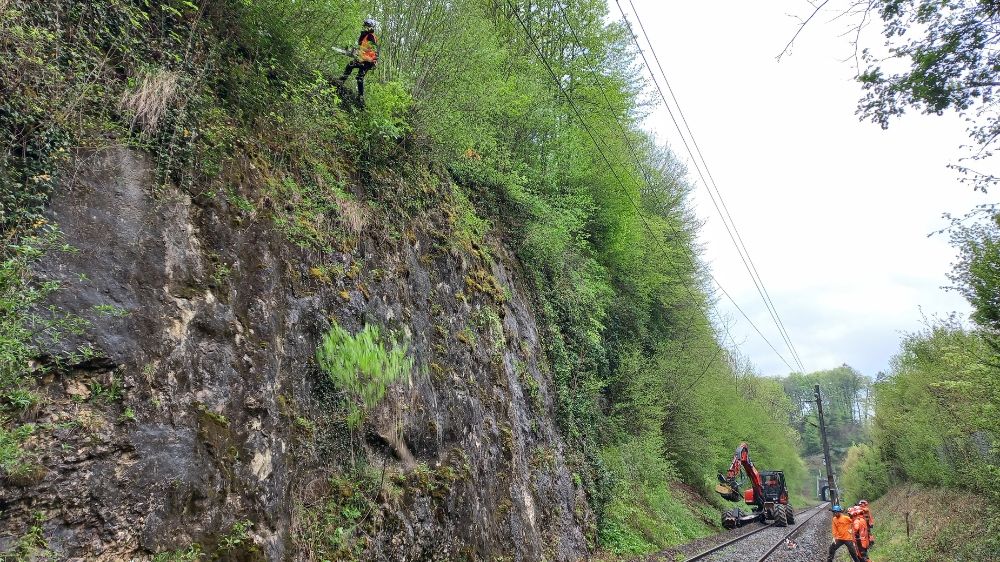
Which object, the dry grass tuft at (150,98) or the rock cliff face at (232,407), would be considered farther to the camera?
the dry grass tuft at (150,98)

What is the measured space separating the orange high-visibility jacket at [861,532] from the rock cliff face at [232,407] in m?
7.08

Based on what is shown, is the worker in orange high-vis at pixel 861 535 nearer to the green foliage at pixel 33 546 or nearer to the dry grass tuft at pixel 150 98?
the green foliage at pixel 33 546

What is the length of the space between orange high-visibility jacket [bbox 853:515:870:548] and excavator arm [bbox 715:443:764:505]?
810cm

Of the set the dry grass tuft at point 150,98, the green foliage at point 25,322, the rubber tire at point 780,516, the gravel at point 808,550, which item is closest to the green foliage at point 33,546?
the green foliage at point 25,322

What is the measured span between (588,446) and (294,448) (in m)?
8.89

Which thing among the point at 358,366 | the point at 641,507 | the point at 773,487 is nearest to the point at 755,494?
the point at 773,487

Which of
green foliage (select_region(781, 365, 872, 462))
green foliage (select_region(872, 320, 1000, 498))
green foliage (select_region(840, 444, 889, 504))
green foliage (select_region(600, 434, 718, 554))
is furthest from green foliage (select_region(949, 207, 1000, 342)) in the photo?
green foliage (select_region(781, 365, 872, 462))

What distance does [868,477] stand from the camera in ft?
115

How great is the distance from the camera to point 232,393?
457cm

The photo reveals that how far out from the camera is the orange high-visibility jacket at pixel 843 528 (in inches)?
412

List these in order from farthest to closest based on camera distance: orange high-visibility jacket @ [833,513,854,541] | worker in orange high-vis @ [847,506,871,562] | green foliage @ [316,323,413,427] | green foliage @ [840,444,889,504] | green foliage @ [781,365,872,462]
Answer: green foliage @ [781,365,872,462]
green foliage @ [840,444,889,504]
orange high-visibility jacket @ [833,513,854,541]
worker in orange high-vis @ [847,506,871,562]
green foliage @ [316,323,413,427]

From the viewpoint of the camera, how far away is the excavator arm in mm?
17953

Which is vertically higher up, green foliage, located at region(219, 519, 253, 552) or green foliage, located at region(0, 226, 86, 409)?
green foliage, located at region(0, 226, 86, 409)

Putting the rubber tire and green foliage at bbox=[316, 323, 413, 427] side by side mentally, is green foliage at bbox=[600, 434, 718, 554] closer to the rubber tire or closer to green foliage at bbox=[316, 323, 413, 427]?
the rubber tire
